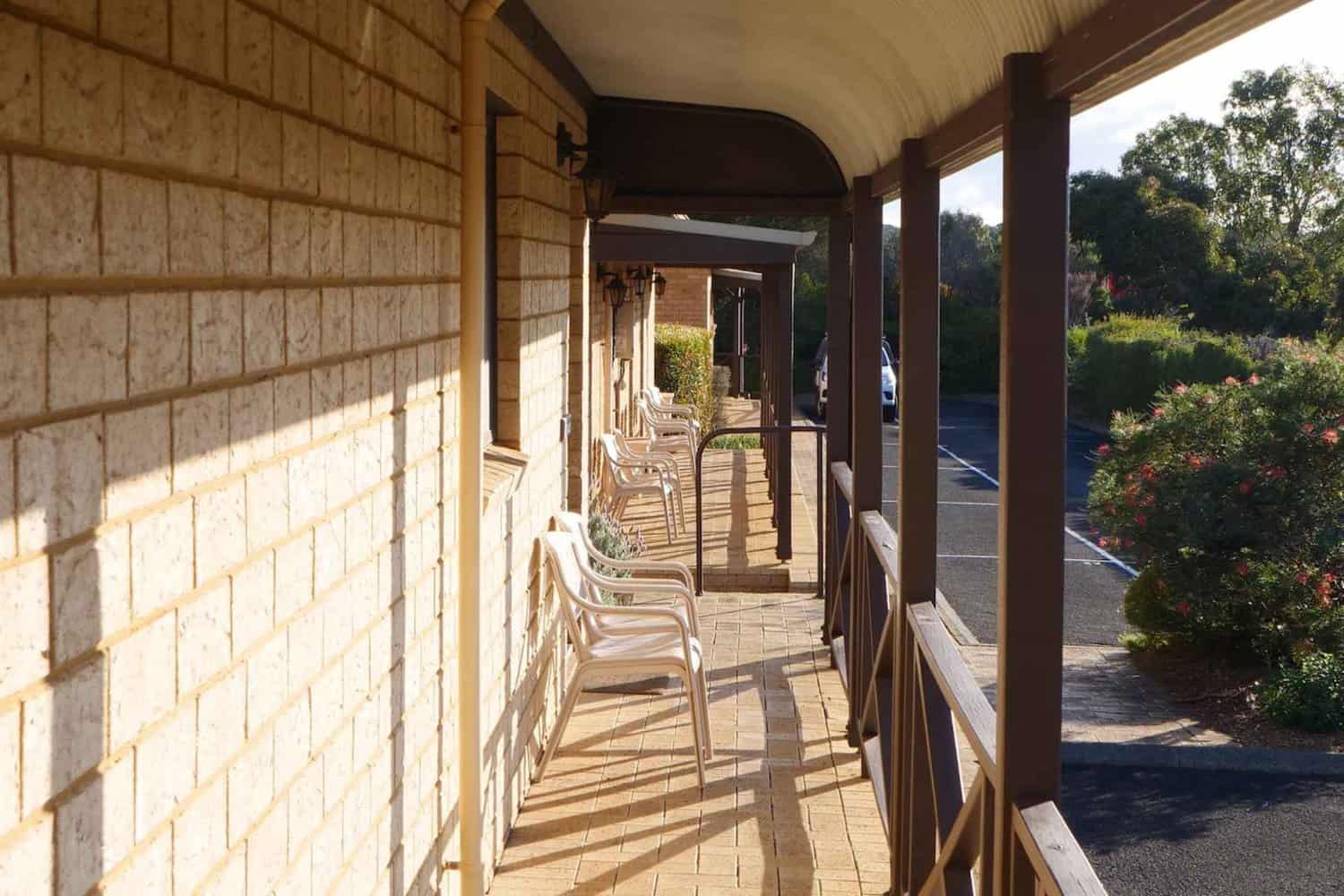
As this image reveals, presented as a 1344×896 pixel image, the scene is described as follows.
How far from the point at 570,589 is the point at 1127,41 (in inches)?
122

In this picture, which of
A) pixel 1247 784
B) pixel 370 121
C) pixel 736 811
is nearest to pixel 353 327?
pixel 370 121

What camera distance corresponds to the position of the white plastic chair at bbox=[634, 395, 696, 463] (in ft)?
38.5

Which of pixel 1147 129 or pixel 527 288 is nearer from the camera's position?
pixel 527 288

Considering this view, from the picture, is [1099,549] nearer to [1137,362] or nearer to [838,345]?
[838,345]

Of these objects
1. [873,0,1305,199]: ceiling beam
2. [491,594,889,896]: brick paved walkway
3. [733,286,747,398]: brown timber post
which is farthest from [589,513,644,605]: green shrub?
[733,286,747,398]: brown timber post

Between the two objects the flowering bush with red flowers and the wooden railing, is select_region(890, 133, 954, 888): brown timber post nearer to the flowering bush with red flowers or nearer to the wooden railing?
the wooden railing

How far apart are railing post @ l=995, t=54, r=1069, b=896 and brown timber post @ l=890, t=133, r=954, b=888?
143 cm

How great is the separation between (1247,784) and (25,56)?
6.49 meters

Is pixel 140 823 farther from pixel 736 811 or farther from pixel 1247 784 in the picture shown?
pixel 1247 784

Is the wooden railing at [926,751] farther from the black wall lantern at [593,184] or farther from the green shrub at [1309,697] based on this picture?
the green shrub at [1309,697]

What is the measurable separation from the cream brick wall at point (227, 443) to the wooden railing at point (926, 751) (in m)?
1.10

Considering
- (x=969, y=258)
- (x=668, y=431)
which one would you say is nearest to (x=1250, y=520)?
(x=668, y=431)

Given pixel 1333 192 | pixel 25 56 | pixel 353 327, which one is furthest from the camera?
pixel 1333 192

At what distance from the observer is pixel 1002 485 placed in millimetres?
2365
